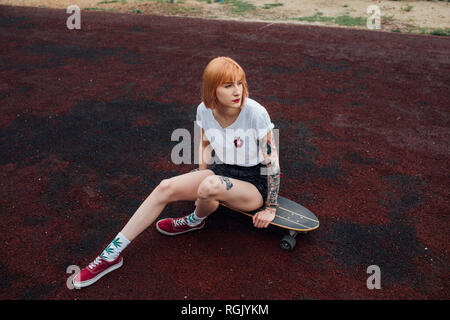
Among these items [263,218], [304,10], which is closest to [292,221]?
[263,218]

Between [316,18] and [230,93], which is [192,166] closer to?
[230,93]

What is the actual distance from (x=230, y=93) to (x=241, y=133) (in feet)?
1.14

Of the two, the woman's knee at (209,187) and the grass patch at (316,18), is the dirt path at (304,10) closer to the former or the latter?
the grass patch at (316,18)

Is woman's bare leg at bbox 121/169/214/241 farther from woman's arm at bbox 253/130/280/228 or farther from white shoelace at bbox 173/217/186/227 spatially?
woman's arm at bbox 253/130/280/228

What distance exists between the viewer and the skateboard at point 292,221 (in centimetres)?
266

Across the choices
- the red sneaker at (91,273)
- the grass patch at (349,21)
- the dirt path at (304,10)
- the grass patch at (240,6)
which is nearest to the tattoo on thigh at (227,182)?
the red sneaker at (91,273)

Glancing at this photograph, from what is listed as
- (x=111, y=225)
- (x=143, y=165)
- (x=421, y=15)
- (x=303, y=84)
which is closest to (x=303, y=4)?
(x=421, y=15)

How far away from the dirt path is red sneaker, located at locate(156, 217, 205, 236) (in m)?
9.45

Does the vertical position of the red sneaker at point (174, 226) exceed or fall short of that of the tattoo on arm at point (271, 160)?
it falls short

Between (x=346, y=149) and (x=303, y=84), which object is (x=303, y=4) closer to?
(x=303, y=84)

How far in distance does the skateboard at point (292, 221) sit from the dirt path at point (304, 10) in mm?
9023

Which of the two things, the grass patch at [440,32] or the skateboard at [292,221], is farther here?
the grass patch at [440,32]

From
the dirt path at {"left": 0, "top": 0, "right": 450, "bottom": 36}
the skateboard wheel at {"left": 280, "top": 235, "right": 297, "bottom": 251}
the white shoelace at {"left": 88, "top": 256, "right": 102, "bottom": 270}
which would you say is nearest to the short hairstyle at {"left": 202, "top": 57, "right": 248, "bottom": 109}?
the skateboard wheel at {"left": 280, "top": 235, "right": 297, "bottom": 251}

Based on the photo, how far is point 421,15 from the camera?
38.3 feet
